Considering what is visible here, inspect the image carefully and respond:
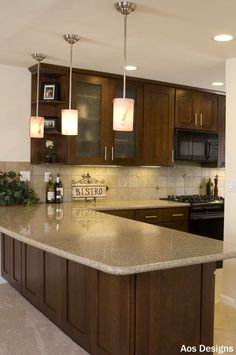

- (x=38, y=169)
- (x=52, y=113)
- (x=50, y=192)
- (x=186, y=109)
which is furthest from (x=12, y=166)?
(x=186, y=109)

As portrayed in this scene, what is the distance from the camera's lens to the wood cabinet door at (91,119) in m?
4.18

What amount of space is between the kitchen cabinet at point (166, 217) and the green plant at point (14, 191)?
1182mm

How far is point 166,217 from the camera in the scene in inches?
178

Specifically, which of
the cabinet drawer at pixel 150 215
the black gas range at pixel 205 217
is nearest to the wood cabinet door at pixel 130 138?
the cabinet drawer at pixel 150 215

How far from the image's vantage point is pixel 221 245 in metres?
2.11

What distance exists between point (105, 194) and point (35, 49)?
1990 millimetres

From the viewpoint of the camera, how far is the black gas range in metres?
4.73

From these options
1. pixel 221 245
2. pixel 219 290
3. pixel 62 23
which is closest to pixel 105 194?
pixel 219 290

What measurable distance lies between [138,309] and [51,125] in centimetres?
269

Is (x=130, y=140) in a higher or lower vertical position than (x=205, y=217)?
higher

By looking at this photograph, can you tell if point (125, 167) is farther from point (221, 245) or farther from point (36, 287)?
point (221, 245)

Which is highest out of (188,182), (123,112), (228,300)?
(123,112)

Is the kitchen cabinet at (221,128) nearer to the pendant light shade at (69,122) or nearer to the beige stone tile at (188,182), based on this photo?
the beige stone tile at (188,182)

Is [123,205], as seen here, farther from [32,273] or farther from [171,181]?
[32,273]
